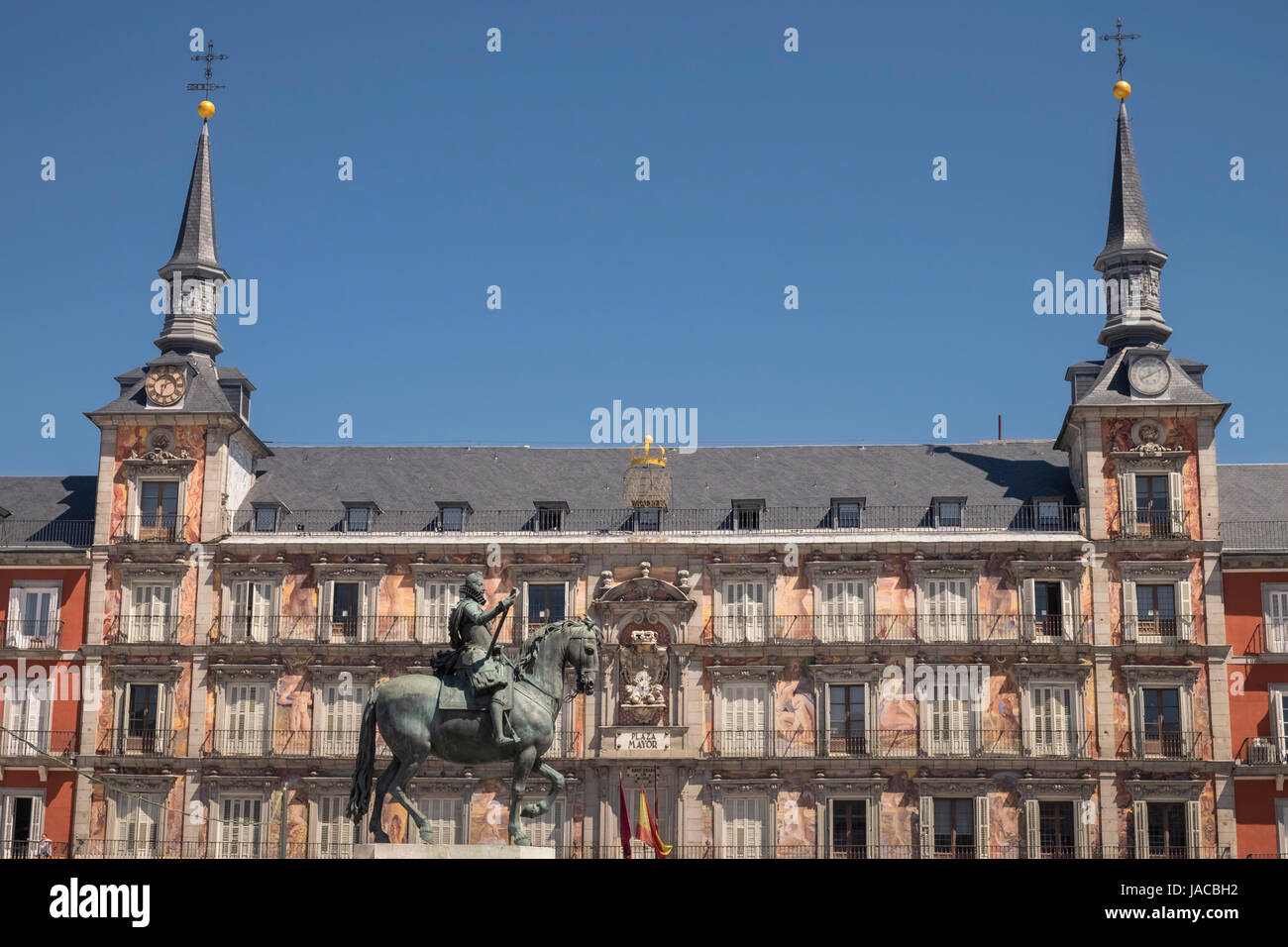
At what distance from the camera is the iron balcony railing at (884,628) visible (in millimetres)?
60125

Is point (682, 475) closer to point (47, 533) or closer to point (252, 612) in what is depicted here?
point (252, 612)

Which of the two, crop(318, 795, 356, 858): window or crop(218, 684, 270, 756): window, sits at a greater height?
crop(218, 684, 270, 756): window

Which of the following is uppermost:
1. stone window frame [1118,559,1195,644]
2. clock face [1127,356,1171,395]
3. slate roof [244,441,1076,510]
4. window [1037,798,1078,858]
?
clock face [1127,356,1171,395]

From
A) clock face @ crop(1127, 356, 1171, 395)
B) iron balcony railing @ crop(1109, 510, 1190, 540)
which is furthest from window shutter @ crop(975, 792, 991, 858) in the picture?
clock face @ crop(1127, 356, 1171, 395)

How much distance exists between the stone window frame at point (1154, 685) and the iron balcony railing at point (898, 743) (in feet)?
5.90

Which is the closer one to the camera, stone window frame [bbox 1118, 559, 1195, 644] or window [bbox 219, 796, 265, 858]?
window [bbox 219, 796, 265, 858]

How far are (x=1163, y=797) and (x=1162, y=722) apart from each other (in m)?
2.72

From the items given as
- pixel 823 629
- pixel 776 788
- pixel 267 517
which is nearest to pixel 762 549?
pixel 823 629

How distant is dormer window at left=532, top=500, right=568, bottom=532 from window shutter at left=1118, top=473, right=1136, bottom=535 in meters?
20.9

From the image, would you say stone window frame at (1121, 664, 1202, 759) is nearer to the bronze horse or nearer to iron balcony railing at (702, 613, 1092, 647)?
iron balcony railing at (702, 613, 1092, 647)

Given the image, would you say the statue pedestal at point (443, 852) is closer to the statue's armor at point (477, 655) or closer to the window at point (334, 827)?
the statue's armor at point (477, 655)

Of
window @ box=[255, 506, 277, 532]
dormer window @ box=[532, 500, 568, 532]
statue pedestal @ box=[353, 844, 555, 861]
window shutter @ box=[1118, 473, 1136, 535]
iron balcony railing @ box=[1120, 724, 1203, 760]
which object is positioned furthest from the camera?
window @ box=[255, 506, 277, 532]

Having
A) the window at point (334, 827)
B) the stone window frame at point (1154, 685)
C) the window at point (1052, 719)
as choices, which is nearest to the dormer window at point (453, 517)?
the window at point (334, 827)

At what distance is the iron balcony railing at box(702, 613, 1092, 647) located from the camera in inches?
2367
